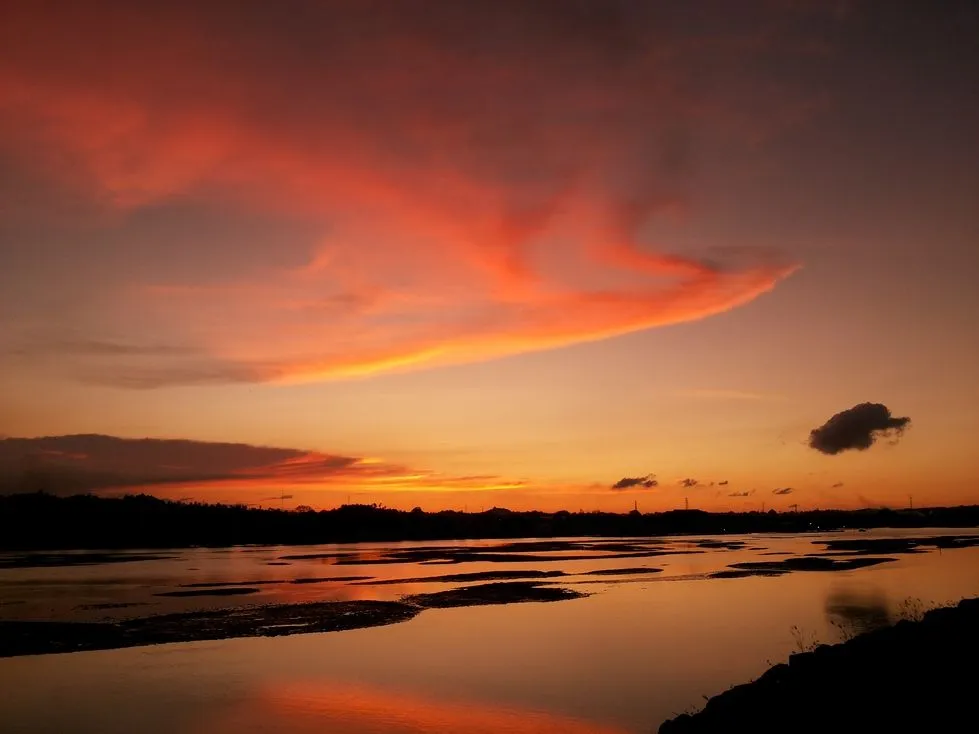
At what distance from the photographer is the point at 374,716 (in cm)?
1986

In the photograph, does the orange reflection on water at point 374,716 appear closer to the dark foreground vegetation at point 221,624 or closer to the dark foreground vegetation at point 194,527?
the dark foreground vegetation at point 221,624

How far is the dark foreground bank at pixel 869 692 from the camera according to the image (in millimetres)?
12094

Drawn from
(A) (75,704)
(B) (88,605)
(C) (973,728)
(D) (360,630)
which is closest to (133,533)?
(B) (88,605)

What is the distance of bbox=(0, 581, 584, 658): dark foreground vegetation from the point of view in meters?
29.6

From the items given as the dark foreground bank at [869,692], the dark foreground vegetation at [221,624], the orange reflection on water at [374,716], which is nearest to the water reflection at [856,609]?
the dark foreground bank at [869,692]

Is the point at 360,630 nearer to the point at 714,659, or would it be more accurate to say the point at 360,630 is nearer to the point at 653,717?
the point at 714,659

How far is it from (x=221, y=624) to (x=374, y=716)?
16.2 m

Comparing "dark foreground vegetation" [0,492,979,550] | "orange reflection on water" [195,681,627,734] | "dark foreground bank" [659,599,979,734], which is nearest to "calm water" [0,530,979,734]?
"orange reflection on water" [195,681,627,734]

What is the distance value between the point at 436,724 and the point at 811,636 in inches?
643

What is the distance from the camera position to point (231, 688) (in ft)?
73.4

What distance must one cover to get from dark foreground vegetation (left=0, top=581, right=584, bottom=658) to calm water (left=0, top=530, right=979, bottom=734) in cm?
142

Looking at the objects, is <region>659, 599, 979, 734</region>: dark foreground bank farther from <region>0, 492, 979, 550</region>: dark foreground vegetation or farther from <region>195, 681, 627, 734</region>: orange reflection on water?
<region>0, 492, 979, 550</region>: dark foreground vegetation

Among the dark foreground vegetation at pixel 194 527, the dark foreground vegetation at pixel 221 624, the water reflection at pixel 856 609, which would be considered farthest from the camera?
the dark foreground vegetation at pixel 194 527

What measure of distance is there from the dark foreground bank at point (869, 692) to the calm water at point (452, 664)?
387 cm
